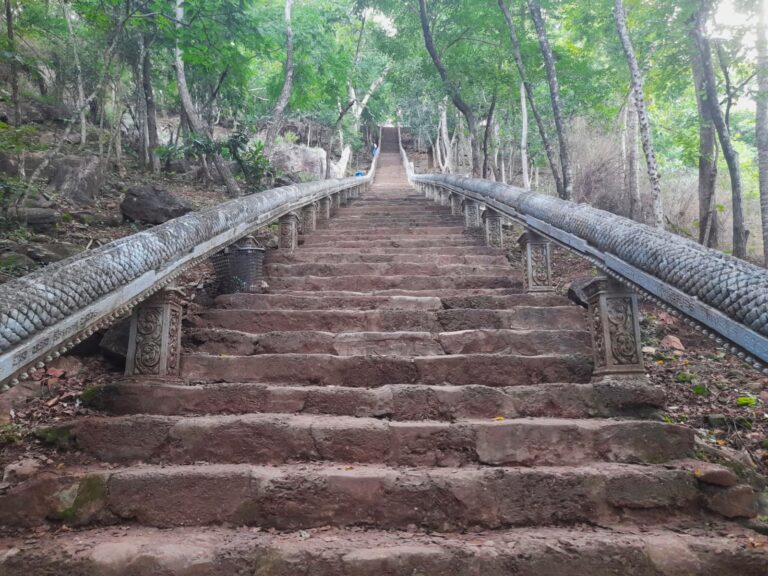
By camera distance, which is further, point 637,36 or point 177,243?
point 637,36

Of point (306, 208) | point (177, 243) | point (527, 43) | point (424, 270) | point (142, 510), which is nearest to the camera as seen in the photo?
point (142, 510)

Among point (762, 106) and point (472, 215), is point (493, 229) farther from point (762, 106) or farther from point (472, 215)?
point (762, 106)

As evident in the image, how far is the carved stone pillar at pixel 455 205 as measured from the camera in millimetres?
8144

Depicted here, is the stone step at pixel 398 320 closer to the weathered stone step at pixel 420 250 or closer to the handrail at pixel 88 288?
the handrail at pixel 88 288

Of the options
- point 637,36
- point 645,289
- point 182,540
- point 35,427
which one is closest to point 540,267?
point 645,289

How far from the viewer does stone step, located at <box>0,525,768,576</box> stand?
172 centimetres

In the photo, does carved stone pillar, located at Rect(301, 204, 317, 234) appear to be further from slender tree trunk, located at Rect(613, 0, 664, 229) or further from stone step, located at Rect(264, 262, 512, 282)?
slender tree trunk, located at Rect(613, 0, 664, 229)

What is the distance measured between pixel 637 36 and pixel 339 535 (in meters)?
9.02

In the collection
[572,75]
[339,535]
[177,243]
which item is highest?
[572,75]

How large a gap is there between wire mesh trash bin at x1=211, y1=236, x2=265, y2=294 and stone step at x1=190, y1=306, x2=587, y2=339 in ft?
1.72

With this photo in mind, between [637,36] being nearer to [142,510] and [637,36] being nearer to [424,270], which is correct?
[424,270]

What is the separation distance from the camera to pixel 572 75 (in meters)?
9.63

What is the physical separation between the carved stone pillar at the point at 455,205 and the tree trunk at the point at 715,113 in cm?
363

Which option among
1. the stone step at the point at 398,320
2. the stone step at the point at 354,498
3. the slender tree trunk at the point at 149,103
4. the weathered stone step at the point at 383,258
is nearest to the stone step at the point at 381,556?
the stone step at the point at 354,498
